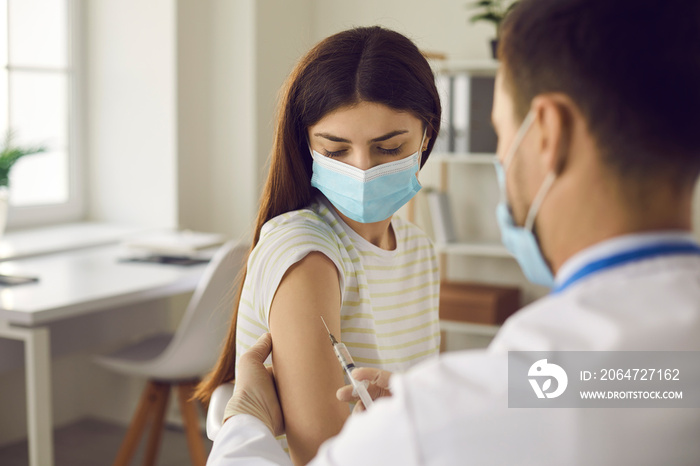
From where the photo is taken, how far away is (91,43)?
3.27 m

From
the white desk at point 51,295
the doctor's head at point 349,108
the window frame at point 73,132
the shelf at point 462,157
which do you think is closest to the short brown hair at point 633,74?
the doctor's head at point 349,108

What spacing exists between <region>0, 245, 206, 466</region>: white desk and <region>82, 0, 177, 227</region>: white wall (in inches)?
24.6

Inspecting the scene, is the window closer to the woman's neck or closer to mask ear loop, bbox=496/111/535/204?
the woman's neck

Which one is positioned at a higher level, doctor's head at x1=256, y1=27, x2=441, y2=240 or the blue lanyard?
doctor's head at x1=256, y1=27, x2=441, y2=240

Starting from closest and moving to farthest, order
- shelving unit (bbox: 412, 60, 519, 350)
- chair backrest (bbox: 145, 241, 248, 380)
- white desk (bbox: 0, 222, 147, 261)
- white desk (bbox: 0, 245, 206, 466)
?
white desk (bbox: 0, 245, 206, 466)
chair backrest (bbox: 145, 241, 248, 380)
white desk (bbox: 0, 222, 147, 261)
shelving unit (bbox: 412, 60, 519, 350)

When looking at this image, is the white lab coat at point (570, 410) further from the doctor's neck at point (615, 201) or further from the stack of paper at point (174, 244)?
the stack of paper at point (174, 244)

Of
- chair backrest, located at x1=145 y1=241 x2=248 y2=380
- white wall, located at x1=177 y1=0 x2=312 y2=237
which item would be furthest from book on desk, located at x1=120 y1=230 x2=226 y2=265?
white wall, located at x1=177 y1=0 x2=312 y2=237

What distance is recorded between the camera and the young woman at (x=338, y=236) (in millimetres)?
970

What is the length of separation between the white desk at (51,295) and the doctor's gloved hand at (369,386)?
1215 mm

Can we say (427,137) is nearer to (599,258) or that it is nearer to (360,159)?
(360,159)

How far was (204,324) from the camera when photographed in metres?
2.33

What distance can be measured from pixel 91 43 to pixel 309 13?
3.33ft

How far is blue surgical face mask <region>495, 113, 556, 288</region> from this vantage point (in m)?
0.63

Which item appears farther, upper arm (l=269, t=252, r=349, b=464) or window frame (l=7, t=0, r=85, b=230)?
window frame (l=7, t=0, r=85, b=230)
